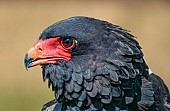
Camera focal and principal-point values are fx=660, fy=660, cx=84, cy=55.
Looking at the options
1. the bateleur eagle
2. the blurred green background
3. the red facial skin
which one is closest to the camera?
the bateleur eagle

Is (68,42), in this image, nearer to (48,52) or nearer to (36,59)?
(48,52)

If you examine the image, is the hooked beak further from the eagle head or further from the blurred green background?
the blurred green background

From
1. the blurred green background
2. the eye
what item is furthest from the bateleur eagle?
the blurred green background

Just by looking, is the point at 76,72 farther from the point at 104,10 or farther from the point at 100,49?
the point at 104,10

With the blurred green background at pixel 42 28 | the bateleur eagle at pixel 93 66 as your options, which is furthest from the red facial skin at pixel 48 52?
the blurred green background at pixel 42 28

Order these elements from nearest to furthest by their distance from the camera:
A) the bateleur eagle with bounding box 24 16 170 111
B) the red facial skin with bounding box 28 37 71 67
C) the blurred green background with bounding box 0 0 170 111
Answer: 1. the bateleur eagle with bounding box 24 16 170 111
2. the red facial skin with bounding box 28 37 71 67
3. the blurred green background with bounding box 0 0 170 111

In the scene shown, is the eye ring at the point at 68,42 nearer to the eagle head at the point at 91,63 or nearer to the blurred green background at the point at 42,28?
the eagle head at the point at 91,63

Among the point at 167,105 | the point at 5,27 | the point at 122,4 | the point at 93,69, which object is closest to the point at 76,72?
the point at 93,69

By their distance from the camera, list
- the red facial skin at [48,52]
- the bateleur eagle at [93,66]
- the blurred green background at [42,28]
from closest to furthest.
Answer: the bateleur eagle at [93,66]
the red facial skin at [48,52]
the blurred green background at [42,28]
